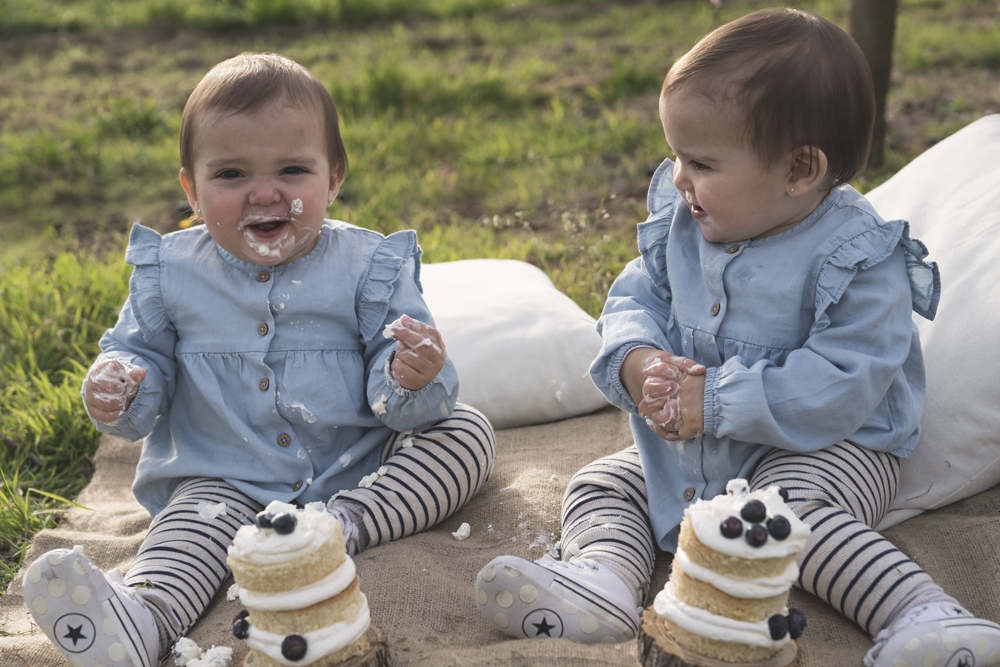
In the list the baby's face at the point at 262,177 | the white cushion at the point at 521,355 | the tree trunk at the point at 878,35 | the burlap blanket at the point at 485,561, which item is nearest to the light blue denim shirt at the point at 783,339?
the burlap blanket at the point at 485,561

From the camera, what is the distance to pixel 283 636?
1.47 m

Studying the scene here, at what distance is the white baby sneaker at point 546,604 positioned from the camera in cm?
163

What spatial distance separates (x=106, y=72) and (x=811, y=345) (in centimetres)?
625

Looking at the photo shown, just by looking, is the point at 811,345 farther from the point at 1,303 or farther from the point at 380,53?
the point at 380,53

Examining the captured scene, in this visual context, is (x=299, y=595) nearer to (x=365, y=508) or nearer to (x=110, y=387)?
(x=365, y=508)

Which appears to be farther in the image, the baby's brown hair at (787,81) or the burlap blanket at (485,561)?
the baby's brown hair at (787,81)

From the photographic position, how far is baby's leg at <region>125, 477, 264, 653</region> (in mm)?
1805

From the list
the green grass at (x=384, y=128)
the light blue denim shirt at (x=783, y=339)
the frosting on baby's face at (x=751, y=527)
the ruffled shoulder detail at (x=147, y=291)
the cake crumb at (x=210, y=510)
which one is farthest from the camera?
the green grass at (x=384, y=128)

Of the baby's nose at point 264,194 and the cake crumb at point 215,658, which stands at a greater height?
the baby's nose at point 264,194

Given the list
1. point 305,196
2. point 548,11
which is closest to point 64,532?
point 305,196

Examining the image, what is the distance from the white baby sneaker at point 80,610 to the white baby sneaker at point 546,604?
63 cm

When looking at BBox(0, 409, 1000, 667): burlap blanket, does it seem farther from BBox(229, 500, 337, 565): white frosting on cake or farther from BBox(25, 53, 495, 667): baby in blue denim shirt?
BBox(229, 500, 337, 565): white frosting on cake

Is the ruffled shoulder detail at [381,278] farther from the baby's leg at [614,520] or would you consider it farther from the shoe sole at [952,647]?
the shoe sole at [952,647]

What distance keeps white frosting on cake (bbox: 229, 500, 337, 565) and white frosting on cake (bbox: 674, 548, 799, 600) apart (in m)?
0.60
